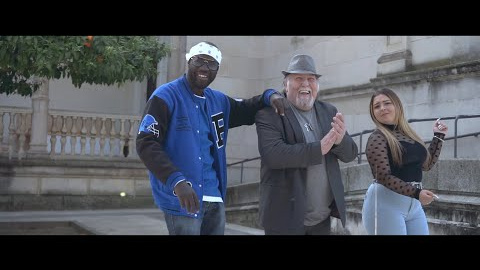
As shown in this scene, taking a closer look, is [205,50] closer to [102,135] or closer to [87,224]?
[87,224]

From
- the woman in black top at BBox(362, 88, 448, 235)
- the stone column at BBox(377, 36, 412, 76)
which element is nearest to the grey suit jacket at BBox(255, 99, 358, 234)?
the woman in black top at BBox(362, 88, 448, 235)

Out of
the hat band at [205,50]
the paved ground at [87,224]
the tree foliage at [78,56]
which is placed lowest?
the paved ground at [87,224]

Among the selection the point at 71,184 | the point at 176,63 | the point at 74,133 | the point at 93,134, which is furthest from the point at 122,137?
the point at 176,63

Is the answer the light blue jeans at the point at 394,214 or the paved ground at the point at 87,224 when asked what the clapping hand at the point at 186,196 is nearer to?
the light blue jeans at the point at 394,214

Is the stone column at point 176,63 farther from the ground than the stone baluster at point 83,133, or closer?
farther from the ground

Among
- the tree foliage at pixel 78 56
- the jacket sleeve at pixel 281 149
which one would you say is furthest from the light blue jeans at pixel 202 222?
the tree foliage at pixel 78 56

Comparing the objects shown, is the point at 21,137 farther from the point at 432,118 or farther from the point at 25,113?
the point at 432,118

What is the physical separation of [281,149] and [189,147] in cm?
52

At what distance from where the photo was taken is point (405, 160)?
11.8 ft

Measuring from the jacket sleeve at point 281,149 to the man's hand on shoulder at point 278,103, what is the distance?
46mm

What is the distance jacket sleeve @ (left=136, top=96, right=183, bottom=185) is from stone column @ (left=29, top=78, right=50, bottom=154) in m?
8.99

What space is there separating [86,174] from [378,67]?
6.30m

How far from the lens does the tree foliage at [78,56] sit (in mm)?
4910
